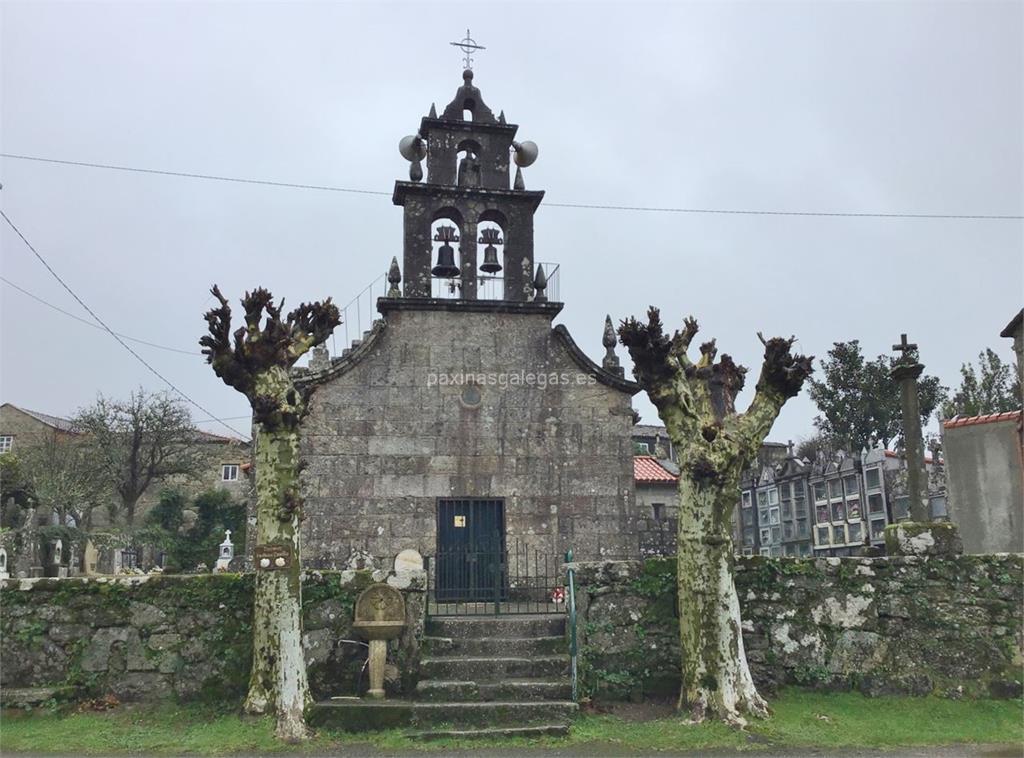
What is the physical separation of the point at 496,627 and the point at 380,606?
1.77 m

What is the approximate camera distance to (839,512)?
1150 inches

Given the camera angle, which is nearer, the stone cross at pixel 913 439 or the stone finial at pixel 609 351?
the stone cross at pixel 913 439

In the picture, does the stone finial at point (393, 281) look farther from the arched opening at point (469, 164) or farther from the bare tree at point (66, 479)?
the bare tree at point (66, 479)

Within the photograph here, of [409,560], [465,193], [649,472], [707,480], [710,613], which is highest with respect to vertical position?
[465,193]

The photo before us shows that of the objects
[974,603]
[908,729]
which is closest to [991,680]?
[974,603]

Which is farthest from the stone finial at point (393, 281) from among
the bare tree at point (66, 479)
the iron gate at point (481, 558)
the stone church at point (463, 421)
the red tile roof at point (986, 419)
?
the bare tree at point (66, 479)

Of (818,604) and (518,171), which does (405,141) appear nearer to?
(518,171)

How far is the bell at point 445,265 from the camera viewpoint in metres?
17.4

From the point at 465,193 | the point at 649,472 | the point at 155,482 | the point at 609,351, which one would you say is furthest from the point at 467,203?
the point at 155,482

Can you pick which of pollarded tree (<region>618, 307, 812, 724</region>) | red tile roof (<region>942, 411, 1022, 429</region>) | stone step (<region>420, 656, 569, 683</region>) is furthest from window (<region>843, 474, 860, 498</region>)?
stone step (<region>420, 656, 569, 683</region>)

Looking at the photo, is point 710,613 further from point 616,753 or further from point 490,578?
point 490,578

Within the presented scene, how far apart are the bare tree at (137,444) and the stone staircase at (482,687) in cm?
3802

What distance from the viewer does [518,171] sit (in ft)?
60.3

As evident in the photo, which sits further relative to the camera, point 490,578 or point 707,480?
point 490,578
